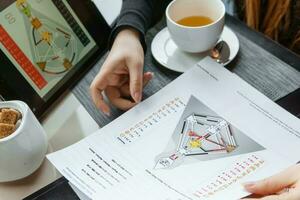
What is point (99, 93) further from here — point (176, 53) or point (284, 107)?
point (284, 107)

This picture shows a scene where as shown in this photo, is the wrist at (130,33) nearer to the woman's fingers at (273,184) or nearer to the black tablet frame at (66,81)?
the black tablet frame at (66,81)

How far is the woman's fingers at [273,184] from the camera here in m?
0.51

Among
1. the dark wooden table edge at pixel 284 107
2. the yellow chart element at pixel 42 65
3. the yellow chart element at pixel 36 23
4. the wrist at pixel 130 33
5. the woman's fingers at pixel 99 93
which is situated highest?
the yellow chart element at pixel 36 23

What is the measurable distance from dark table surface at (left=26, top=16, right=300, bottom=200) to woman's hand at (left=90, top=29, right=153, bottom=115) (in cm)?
2

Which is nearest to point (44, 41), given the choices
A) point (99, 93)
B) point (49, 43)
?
point (49, 43)

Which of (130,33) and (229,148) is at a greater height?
(130,33)

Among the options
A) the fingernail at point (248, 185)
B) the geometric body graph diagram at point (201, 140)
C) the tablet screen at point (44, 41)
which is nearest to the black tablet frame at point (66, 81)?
the tablet screen at point (44, 41)

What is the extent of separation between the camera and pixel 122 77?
0.70 m

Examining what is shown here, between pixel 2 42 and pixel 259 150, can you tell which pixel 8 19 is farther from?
pixel 259 150

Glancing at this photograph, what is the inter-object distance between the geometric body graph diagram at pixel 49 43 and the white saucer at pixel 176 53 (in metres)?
0.14

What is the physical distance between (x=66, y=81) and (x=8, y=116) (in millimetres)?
157

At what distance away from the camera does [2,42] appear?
0.63 metres

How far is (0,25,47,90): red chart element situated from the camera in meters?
0.64

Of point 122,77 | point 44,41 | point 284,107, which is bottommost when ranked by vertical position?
point 284,107
